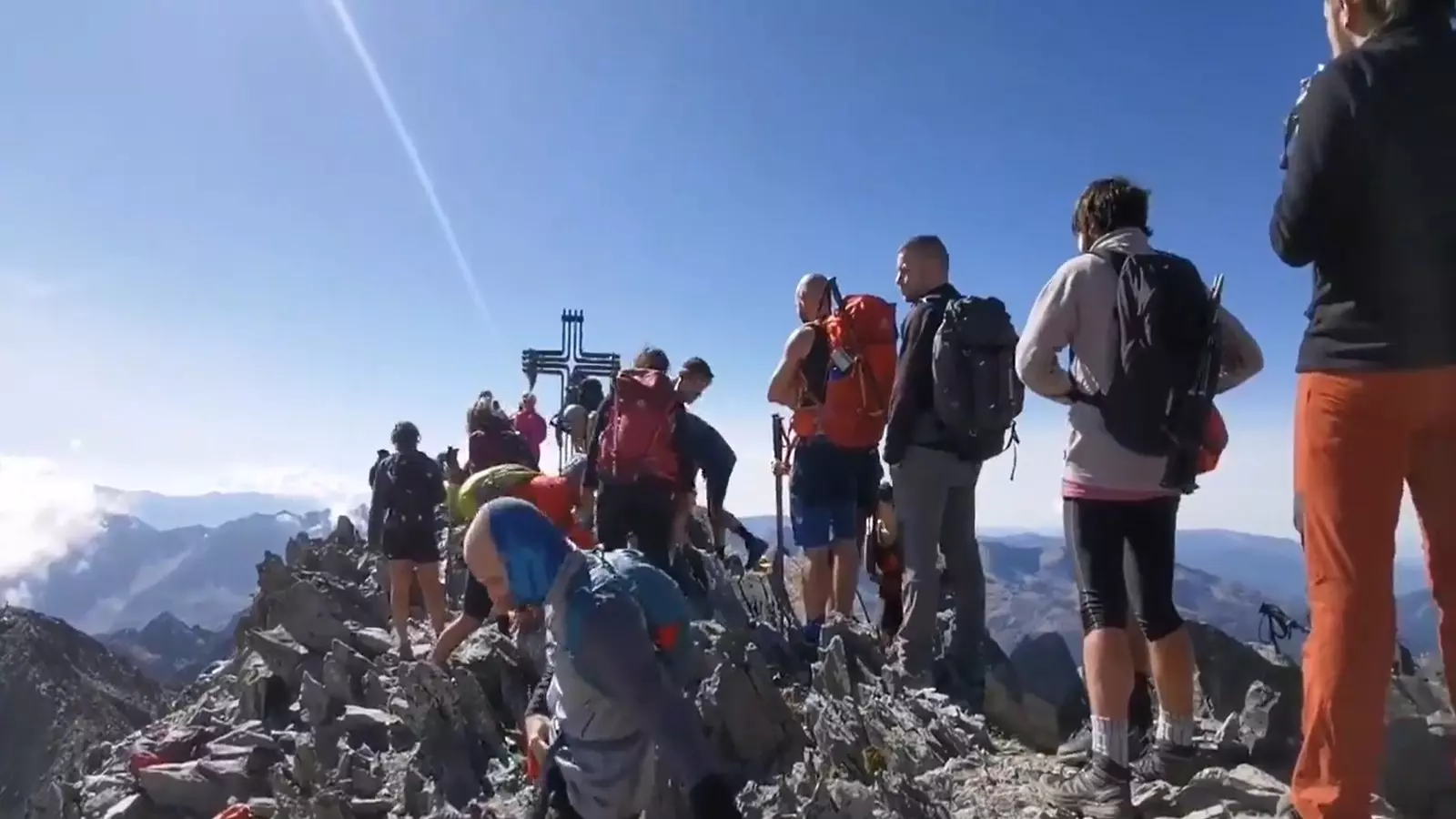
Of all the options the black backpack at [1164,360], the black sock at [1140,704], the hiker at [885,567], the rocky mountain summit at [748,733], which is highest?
the black backpack at [1164,360]

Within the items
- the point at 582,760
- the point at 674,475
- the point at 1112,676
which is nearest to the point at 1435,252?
the point at 1112,676

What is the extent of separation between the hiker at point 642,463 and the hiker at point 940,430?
2.38 meters

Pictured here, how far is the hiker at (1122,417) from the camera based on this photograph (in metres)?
3.90

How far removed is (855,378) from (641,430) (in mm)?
2067

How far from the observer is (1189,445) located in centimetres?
384

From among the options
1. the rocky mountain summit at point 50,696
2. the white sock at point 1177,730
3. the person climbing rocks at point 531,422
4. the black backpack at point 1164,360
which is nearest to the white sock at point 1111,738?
the white sock at point 1177,730

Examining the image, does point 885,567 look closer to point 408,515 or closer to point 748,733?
point 748,733

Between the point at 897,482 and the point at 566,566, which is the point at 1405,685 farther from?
the point at 566,566

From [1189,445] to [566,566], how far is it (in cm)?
272

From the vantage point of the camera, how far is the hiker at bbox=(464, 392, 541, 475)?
1062 cm

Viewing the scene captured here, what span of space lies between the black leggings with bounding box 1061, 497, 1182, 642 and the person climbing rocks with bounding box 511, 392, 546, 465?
12877mm

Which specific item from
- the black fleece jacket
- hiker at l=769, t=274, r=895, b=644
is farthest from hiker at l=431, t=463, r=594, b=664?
the black fleece jacket

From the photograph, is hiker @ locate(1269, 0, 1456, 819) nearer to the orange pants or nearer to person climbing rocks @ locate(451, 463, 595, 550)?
the orange pants

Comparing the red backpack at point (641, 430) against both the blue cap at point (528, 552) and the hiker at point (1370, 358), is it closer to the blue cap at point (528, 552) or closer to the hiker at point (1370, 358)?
the blue cap at point (528, 552)
